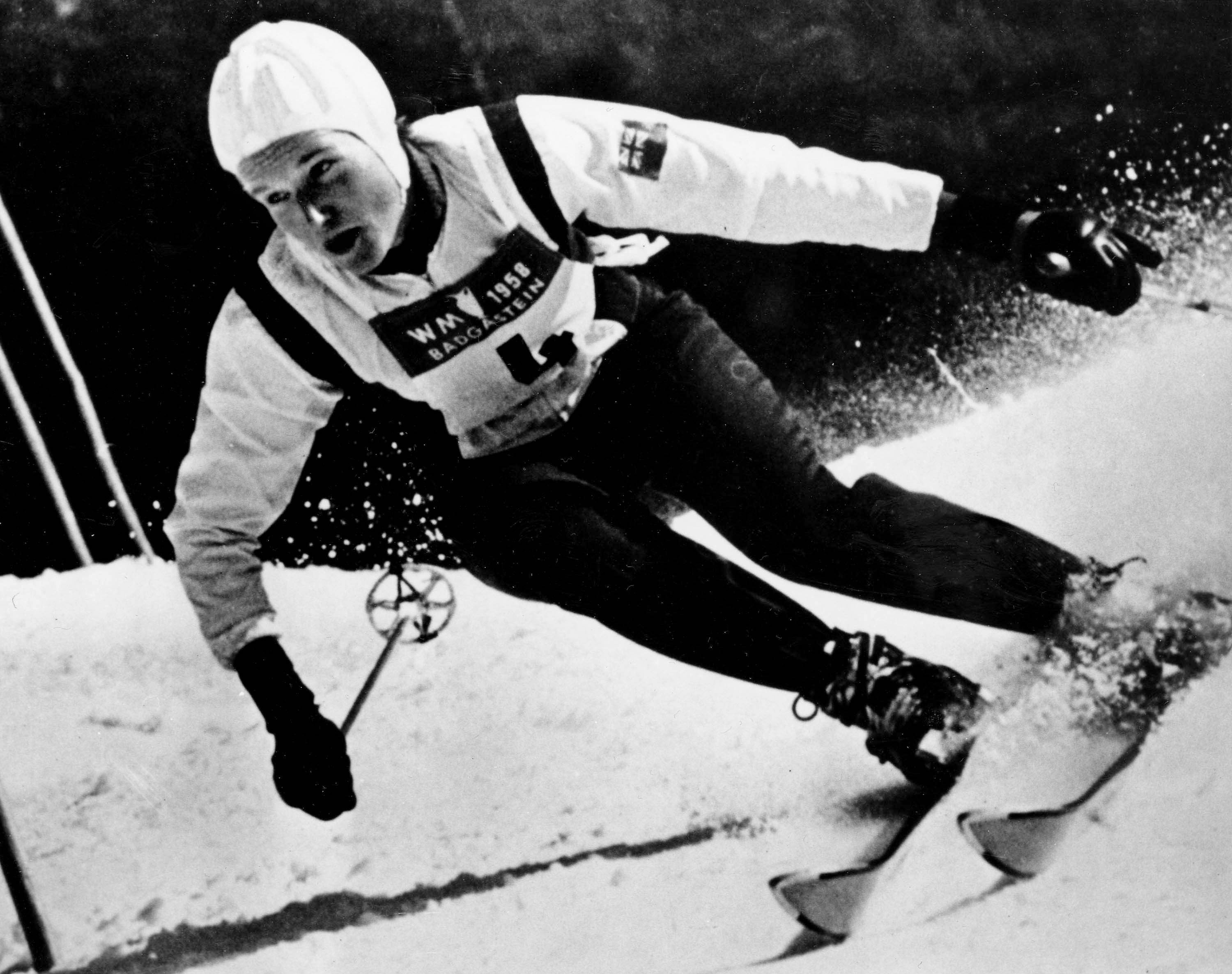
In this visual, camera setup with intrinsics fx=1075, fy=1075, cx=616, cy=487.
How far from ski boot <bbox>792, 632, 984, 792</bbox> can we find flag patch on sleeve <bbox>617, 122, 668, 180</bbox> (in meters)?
0.68

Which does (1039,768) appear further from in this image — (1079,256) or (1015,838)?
(1079,256)

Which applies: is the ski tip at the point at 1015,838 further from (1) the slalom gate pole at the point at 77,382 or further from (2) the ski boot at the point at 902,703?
(1) the slalom gate pole at the point at 77,382

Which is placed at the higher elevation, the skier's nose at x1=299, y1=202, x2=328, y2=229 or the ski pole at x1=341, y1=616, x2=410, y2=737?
the skier's nose at x1=299, y1=202, x2=328, y2=229

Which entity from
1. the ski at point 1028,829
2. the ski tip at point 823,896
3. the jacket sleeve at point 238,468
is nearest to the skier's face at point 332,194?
the jacket sleeve at point 238,468

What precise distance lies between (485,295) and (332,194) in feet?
0.74

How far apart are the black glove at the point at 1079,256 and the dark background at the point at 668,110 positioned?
0.05 metres

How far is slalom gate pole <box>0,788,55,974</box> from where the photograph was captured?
1.45 m

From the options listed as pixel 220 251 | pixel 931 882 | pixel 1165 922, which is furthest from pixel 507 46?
pixel 1165 922

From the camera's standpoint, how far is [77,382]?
1.44 m

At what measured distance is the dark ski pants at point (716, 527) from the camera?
4.77 ft

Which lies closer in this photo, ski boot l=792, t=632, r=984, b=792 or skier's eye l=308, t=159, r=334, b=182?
skier's eye l=308, t=159, r=334, b=182

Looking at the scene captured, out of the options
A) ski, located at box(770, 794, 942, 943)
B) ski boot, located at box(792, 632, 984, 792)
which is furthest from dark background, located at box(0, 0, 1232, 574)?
ski, located at box(770, 794, 942, 943)

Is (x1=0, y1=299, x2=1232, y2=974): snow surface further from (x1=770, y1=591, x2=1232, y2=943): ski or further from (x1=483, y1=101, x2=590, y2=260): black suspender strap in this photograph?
(x1=483, y1=101, x2=590, y2=260): black suspender strap

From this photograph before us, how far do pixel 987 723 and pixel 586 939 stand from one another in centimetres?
63
